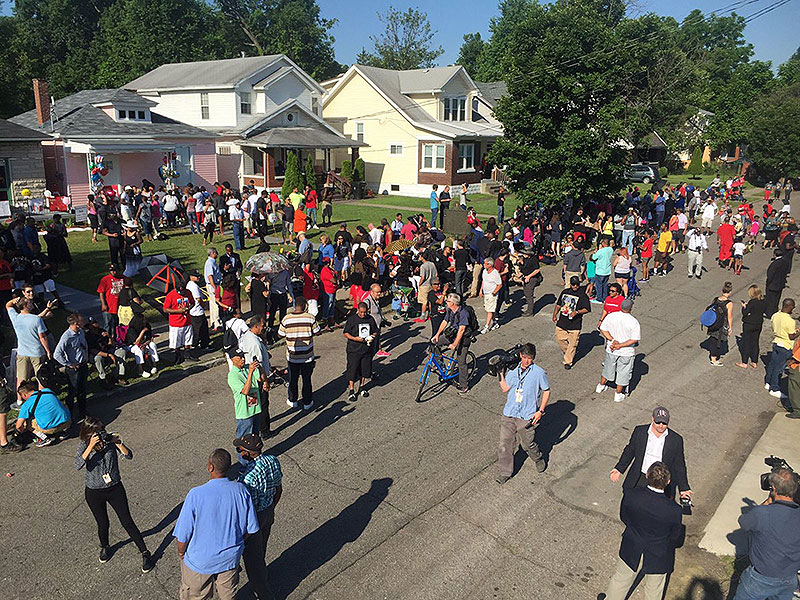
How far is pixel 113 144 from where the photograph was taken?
28.2m

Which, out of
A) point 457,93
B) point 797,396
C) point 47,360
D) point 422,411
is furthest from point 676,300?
point 457,93

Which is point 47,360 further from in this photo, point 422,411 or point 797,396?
point 797,396

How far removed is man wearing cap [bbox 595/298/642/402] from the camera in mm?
10438

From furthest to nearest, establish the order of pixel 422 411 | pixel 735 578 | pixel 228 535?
pixel 422 411, pixel 735 578, pixel 228 535

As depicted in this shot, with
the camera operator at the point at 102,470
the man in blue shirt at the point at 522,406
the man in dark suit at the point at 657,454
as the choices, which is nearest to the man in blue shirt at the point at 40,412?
the camera operator at the point at 102,470

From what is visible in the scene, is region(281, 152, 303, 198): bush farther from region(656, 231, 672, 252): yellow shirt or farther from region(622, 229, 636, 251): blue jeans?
region(656, 231, 672, 252): yellow shirt

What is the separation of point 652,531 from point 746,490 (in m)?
3.42

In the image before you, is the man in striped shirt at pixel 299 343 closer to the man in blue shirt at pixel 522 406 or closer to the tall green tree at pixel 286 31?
the man in blue shirt at pixel 522 406

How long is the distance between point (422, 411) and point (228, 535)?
538 centimetres

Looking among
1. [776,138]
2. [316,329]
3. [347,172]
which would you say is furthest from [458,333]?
[776,138]

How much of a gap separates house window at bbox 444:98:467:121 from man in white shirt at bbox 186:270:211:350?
1246 inches

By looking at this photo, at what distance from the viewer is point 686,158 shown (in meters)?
70.9

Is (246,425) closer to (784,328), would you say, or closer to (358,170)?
(784,328)

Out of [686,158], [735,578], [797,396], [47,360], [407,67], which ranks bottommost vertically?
[735,578]
